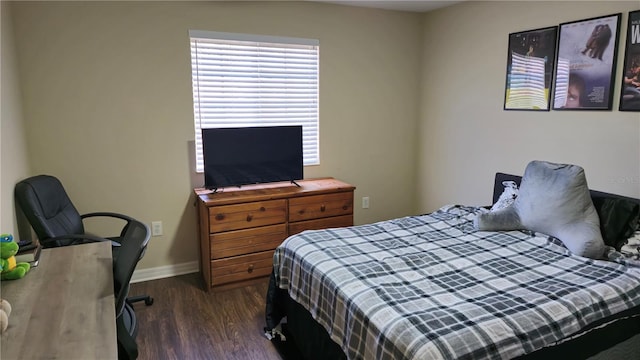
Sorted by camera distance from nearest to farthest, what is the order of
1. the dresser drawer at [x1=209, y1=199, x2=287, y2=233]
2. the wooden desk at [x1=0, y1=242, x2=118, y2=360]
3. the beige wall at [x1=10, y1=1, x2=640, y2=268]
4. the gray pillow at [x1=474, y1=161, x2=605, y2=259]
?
the wooden desk at [x1=0, y1=242, x2=118, y2=360] < the gray pillow at [x1=474, y1=161, x2=605, y2=259] < the beige wall at [x1=10, y1=1, x2=640, y2=268] < the dresser drawer at [x1=209, y1=199, x2=287, y2=233]

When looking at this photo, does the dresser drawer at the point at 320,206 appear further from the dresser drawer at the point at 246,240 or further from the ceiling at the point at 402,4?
the ceiling at the point at 402,4

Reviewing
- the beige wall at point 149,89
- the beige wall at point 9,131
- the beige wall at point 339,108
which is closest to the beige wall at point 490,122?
the beige wall at point 339,108

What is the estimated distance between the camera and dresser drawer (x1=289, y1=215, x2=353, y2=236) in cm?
346

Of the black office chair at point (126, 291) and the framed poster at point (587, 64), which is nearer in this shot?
the black office chair at point (126, 291)

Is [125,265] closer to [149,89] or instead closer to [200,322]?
[200,322]

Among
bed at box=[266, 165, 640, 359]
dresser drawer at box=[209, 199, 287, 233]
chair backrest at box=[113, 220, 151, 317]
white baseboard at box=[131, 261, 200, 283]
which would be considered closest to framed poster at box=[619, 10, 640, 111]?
bed at box=[266, 165, 640, 359]

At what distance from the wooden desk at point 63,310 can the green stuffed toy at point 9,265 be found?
1.0 inches

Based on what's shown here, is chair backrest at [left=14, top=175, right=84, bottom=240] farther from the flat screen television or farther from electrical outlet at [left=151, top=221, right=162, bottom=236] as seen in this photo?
the flat screen television

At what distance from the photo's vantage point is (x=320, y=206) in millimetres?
3531

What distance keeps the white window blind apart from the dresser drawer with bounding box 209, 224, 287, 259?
2.35ft

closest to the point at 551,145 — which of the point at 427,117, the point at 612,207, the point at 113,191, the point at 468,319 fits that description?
the point at 612,207

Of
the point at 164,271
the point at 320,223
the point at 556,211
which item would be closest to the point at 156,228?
the point at 164,271

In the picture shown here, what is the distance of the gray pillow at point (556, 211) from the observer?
7.65ft

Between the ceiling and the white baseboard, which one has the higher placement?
the ceiling
